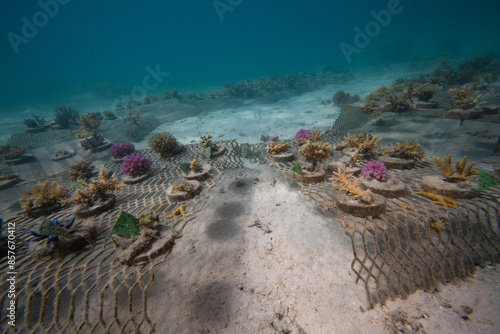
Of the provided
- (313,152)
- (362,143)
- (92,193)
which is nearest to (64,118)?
(92,193)

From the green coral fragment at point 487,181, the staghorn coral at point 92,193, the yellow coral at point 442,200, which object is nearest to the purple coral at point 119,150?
the staghorn coral at point 92,193

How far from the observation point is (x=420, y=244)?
10.5ft

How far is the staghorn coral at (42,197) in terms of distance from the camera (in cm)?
516

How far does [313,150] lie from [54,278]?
19.8ft

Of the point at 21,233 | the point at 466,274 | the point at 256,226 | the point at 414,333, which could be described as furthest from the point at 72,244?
the point at 466,274

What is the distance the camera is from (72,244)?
11.6ft

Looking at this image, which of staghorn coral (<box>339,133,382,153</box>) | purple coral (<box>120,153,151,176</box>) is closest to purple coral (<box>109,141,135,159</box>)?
purple coral (<box>120,153,151,176</box>)

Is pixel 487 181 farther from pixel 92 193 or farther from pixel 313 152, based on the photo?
pixel 92 193

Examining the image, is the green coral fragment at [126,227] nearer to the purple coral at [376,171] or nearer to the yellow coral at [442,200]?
the purple coral at [376,171]

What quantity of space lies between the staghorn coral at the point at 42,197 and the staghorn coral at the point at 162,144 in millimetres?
3431

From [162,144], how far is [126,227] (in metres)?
5.42

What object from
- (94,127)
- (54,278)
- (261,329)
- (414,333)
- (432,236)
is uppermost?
(94,127)

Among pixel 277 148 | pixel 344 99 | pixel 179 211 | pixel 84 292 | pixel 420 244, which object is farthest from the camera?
pixel 344 99

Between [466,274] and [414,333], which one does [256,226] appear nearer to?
[414,333]
